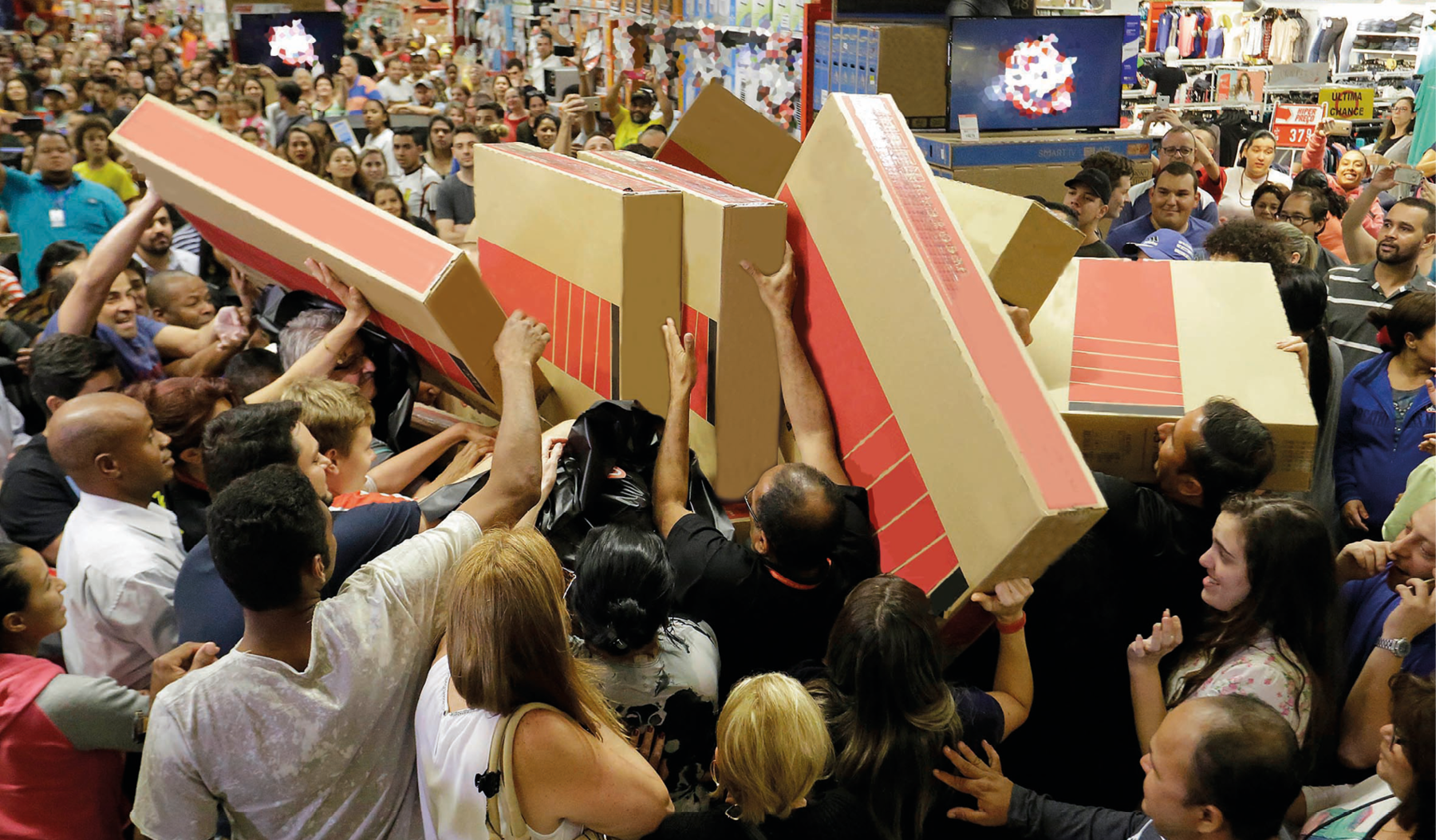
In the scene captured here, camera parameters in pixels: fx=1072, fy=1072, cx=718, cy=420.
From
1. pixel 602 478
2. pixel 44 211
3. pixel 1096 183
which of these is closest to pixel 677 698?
pixel 602 478

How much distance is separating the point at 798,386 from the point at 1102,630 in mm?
711

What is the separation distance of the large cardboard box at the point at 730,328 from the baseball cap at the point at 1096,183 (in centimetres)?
249

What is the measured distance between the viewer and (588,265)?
210 centimetres

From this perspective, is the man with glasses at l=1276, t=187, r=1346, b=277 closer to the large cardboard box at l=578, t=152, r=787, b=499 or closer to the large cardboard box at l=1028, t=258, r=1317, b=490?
the large cardboard box at l=1028, t=258, r=1317, b=490

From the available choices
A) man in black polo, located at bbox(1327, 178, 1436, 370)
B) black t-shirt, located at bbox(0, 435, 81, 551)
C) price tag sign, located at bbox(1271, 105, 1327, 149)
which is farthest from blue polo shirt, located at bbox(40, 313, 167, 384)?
price tag sign, located at bbox(1271, 105, 1327, 149)

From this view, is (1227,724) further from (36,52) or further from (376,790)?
(36,52)

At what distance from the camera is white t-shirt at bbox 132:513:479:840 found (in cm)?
147

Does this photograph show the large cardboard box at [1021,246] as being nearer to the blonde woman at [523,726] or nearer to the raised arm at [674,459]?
the raised arm at [674,459]

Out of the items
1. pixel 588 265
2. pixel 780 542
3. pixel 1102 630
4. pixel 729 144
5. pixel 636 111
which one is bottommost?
pixel 1102 630

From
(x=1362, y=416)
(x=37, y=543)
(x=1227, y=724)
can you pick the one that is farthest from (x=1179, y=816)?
(x=37, y=543)

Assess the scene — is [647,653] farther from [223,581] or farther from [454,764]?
[223,581]

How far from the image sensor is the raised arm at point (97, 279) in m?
2.83

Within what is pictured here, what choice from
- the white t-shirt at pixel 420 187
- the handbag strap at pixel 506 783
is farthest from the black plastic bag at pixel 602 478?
the white t-shirt at pixel 420 187

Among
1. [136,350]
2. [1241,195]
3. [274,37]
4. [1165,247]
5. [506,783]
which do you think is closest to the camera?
[506,783]
